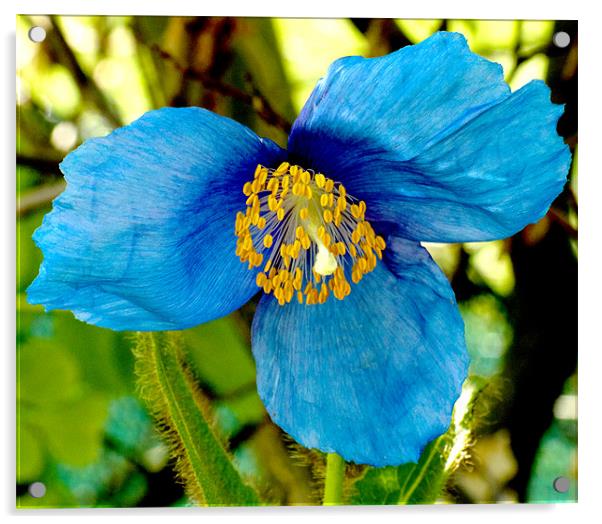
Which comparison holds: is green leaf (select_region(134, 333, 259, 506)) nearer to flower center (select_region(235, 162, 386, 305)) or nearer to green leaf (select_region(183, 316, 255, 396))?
green leaf (select_region(183, 316, 255, 396))

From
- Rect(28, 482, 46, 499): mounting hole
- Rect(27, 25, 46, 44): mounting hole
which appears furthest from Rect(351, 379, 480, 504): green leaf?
Rect(27, 25, 46, 44): mounting hole

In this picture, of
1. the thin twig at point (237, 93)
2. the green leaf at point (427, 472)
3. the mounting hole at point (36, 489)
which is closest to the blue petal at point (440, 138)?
the thin twig at point (237, 93)

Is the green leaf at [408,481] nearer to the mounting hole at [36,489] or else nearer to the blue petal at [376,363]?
the blue petal at [376,363]

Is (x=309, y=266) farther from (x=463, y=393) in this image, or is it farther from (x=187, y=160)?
(x=463, y=393)

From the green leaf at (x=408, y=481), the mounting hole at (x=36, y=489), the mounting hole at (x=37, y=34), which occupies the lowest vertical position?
the green leaf at (x=408, y=481)

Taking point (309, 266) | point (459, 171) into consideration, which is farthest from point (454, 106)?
point (309, 266)

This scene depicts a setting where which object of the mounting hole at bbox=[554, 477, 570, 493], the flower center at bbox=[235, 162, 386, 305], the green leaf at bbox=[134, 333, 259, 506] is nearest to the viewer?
the flower center at bbox=[235, 162, 386, 305]
